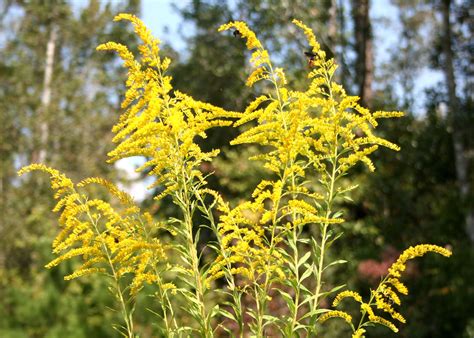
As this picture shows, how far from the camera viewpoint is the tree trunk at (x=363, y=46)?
29.8 feet

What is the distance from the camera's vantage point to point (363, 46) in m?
9.18

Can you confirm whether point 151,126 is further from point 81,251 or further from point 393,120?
point 393,120

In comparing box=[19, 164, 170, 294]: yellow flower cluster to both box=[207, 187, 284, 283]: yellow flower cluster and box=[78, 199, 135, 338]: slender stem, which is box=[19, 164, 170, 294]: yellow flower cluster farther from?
box=[207, 187, 284, 283]: yellow flower cluster

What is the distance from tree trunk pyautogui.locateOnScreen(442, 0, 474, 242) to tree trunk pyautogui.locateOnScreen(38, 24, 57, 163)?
34.3 ft

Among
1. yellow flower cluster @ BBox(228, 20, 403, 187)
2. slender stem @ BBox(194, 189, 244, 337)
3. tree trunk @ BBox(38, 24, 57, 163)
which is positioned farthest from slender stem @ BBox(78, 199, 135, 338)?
tree trunk @ BBox(38, 24, 57, 163)

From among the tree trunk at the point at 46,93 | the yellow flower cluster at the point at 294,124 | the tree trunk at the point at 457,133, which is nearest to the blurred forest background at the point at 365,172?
the tree trunk at the point at 457,133

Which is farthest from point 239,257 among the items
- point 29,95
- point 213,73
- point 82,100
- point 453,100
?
point 82,100

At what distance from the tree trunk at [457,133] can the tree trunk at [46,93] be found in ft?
34.3

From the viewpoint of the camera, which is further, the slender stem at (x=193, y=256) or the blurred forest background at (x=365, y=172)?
the blurred forest background at (x=365, y=172)

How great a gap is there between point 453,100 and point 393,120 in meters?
0.83

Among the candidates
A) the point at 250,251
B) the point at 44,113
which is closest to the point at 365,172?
the point at 250,251

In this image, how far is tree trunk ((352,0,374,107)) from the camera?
9.07 m

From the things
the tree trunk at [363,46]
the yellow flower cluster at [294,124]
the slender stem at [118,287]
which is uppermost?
the tree trunk at [363,46]

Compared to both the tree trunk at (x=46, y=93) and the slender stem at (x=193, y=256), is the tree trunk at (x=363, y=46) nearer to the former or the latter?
the slender stem at (x=193, y=256)
